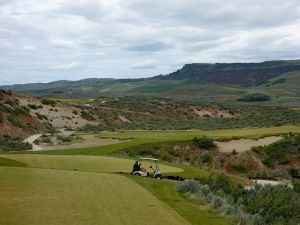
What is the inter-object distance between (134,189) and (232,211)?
377cm

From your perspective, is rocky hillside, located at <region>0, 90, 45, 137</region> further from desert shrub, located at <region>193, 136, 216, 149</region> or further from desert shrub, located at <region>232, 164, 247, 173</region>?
desert shrub, located at <region>232, 164, 247, 173</region>

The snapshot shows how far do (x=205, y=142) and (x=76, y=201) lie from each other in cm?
2548

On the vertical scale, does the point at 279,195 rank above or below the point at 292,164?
above

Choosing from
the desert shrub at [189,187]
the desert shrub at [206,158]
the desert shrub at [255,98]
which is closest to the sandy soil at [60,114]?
the desert shrub at [206,158]

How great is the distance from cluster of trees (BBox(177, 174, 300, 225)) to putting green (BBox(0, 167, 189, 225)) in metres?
1.83

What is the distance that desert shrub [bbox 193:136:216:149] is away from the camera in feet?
127

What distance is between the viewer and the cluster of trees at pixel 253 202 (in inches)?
583

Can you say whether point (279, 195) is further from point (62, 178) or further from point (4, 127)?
point (4, 127)

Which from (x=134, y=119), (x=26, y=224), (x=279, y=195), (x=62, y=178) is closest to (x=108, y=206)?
(x=26, y=224)

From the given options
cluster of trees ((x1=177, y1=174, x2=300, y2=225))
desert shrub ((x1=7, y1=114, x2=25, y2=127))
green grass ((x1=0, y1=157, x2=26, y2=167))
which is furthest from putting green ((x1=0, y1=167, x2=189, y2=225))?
desert shrub ((x1=7, y1=114, x2=25, y2=127))

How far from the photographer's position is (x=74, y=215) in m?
12.2

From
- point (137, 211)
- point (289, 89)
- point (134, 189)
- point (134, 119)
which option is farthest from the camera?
point (289, 89)

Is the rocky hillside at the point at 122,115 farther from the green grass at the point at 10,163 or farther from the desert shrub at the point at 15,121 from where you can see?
the green grass at the point at 10,163

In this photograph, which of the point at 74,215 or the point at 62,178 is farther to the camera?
the point at 62,178
